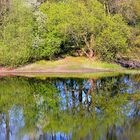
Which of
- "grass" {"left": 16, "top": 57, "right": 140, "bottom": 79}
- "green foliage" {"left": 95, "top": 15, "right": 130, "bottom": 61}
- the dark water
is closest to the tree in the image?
"green foliage" {"left": 95, "top": 15, "right": 130, "bottom": 61}

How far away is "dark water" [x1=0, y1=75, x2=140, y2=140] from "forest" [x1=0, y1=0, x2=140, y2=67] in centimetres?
1552

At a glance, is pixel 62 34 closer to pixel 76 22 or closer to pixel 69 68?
pixel 76 22

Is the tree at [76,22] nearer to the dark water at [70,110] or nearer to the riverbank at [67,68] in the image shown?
the riverbank at [67,68]

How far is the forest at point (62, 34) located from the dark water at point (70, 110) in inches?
611

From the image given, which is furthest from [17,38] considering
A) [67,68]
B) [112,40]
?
[112,40]

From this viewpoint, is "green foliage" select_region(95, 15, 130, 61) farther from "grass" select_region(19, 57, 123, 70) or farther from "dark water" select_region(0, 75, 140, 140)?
"dark water" select_region(0, 75, 140, 140)

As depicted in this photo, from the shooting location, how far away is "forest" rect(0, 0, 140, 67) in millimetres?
58094

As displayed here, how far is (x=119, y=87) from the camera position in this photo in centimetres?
3900

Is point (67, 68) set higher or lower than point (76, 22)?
lower

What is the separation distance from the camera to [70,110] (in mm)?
26391

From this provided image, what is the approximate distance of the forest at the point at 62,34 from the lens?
58.1 meters

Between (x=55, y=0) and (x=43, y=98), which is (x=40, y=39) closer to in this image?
(x=55, y=0)

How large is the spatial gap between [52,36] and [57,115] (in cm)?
3609

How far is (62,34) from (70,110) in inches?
1345
